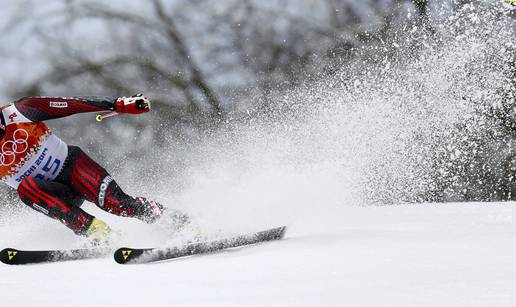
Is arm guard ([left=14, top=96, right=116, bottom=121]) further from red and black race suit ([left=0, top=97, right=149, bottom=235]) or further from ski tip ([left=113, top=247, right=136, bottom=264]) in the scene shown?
ski tip ([left=113, top=247, right=136, bottom=264])

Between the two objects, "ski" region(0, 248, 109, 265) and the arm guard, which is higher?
the arm guard

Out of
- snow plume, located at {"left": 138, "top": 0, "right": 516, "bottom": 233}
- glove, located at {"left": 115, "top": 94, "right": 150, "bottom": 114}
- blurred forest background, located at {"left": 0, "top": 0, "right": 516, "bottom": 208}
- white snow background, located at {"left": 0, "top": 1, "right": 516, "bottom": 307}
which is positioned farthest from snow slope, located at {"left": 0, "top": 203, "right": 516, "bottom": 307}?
blurred forest background, located at {"left": 0, "top": 0, "right": 516, "bottom": 208}

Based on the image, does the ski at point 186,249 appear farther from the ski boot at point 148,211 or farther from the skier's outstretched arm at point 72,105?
the skier's outstretched arm at point 72,105

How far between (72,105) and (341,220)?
5.69 feet

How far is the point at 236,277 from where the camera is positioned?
2.56 metres

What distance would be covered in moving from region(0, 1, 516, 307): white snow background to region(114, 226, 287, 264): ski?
0.09 meters

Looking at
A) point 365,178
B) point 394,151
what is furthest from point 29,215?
point 394,151

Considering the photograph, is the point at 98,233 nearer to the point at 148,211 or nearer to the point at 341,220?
the point at 148,211

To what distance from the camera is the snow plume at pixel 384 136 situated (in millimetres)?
5246

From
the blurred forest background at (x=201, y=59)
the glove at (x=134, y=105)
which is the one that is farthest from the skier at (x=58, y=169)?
the blurred forest background at (x=201, y=59)

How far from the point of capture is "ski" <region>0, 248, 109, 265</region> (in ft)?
11.7

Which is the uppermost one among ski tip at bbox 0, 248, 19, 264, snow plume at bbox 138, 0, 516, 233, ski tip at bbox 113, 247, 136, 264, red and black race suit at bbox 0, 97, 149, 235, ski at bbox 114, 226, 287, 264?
red and black race suit at bbox 0, 97, 149, 235

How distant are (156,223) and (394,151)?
6.08 m

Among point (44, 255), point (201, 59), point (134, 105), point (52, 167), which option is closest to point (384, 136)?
point (134, 105)
